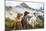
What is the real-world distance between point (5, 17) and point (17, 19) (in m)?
0.16

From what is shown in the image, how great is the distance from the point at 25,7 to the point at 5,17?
306 mm

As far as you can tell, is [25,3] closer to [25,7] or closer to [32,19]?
[25,7]

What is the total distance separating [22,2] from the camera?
118 centimetres

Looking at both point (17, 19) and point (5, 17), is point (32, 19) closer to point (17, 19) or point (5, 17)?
point (17, 19)

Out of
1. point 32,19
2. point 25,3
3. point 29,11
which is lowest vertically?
point 32,19

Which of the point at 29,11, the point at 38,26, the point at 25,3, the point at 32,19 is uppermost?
the point at 25,3

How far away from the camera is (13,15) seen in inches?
45.3
